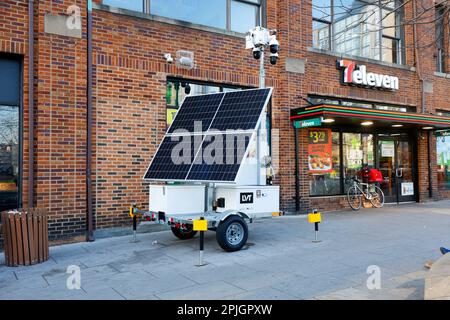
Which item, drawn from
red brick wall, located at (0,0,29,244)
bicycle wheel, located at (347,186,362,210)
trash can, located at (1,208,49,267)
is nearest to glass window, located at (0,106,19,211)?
red brick wall, located at (0,0,29,244)

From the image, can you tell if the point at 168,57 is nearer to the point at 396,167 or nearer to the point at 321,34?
the point at 321,34

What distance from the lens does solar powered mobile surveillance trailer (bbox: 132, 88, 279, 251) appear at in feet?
22.8

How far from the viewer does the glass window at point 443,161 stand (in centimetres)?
1622

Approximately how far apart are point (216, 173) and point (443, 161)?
43.7 ft

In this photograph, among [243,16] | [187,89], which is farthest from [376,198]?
[187,89]

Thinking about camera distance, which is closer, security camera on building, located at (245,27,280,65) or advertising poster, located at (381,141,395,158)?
security camera on building, located at (245,27,280,65)

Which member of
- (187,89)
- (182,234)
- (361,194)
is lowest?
(182,234)

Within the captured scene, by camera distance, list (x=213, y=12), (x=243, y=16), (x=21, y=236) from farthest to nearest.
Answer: (x=243, y=16) < (x=213, y=12) < (x=21, y=236)

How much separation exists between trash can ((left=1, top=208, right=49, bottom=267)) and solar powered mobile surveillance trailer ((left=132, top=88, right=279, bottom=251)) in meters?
1.84

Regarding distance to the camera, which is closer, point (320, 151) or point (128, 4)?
point (128, 4)

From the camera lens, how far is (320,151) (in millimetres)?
12711

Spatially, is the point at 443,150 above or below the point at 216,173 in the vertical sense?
above

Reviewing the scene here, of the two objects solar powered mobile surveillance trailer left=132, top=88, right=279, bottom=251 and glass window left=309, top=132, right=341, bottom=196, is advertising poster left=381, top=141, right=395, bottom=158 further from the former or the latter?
solar powered mobile surveillance trailer left=132, top=88, right=279, bottom=251
